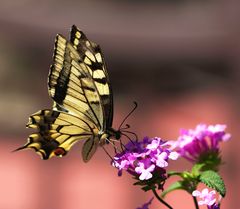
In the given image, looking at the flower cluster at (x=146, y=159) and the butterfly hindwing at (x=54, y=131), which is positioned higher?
the butterfly hindwing at (x=54, y=131)

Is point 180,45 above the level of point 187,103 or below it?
above

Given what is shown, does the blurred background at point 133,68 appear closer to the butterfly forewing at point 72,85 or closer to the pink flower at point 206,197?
the butterfly forewing at point 72,85

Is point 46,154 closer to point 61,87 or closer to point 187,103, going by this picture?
point 61,87

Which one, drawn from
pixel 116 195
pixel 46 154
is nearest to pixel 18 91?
pixel 116 195

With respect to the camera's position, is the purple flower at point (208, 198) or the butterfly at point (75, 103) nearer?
the purple flower at point (208, 198)

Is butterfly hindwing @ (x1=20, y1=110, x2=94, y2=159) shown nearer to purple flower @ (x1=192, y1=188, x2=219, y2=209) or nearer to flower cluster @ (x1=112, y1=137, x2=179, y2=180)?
flower cluster @ (x1=112, y1=137, x2=179, y2=180)

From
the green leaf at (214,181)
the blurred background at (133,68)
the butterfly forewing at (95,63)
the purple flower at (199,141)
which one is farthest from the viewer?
the blurred background at (133,68)

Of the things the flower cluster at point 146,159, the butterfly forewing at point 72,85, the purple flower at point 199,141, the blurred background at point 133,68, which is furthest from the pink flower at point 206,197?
the blurred background at point 133,68
